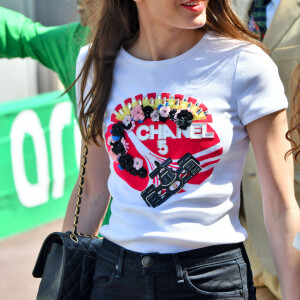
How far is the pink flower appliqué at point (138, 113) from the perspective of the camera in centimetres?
201

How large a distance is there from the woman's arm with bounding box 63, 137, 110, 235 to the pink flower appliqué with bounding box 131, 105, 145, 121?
0.98ft

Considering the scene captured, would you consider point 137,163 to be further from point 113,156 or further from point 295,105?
point 295,105

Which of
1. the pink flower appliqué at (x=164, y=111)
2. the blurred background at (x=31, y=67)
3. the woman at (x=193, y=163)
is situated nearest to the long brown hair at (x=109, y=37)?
the woman at (x=193, y=163)

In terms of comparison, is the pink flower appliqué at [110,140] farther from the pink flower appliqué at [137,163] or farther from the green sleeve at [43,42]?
the green sleeve at [43,42]

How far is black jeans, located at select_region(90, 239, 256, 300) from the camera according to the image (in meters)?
1.91

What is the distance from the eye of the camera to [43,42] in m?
3.04

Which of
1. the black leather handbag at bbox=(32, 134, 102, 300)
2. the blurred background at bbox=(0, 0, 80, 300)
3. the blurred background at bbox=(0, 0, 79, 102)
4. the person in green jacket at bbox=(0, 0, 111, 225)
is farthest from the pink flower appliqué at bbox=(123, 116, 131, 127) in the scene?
the blurred background at bbox=(0, 0, 79, 102)

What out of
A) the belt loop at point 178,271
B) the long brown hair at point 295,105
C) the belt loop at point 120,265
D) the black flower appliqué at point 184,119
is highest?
the long brown hair at point 295,105

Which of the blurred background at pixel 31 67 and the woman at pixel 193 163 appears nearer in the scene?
the woman at pixel 193 163

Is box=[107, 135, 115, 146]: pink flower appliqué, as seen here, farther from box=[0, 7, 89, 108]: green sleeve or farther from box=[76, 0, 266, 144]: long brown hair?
box=[0, 7, 89, 108]: green sleeve

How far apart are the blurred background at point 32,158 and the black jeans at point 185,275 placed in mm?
3463

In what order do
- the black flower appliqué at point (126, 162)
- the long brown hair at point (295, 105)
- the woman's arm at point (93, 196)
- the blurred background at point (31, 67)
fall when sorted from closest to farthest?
the long brown hair at point (295, 105), the black flower appliqué at point (126, 162), the woman's arm at point (93, 196), the blurred background at point (31, 67)

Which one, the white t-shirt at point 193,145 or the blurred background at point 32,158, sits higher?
the white t-shirt at point 193,145

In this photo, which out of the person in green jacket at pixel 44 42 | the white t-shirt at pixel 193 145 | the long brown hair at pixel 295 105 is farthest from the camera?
the person in green jacket at pixel 44 42
